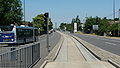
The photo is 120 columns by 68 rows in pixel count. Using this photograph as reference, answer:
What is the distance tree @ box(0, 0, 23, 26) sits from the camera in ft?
232

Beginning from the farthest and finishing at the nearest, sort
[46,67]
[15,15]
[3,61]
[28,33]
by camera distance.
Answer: [15,15] < [28,33] < [46,67] < [3,61]

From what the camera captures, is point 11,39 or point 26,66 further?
point 11,39

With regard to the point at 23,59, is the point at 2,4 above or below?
above

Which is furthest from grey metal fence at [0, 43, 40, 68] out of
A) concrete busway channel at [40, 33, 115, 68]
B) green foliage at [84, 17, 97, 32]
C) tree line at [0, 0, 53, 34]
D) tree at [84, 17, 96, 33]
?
green foliage at [84, 17, 97, 32]

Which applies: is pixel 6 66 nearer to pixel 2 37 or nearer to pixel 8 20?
pixel 2 37

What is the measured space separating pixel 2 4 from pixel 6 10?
171 cm

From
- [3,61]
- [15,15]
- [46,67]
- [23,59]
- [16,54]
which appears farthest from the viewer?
[15,15]

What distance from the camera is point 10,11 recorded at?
71750mm

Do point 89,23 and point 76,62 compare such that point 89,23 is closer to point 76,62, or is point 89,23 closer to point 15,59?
point 76,62

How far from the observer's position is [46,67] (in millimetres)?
16375

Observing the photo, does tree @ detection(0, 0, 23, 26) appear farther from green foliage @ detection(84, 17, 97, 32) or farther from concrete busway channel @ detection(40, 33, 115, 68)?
green foliage @ detection(84, 17, 97, 32)

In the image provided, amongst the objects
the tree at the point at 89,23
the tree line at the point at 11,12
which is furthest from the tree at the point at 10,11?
the tree at the point at 89,23

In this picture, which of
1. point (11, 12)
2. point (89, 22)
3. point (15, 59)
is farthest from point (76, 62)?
point (89, 22)

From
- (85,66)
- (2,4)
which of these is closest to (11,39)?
(85,66)
